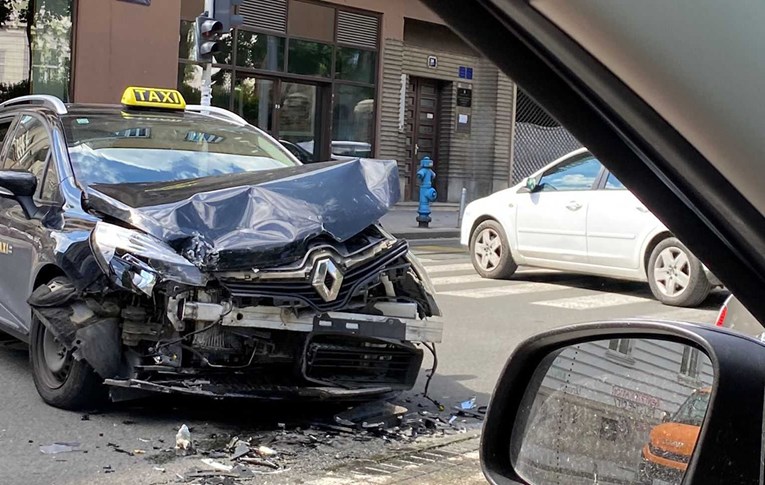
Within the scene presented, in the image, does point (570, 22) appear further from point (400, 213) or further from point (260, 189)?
point (400, 213)

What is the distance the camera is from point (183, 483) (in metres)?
4.40

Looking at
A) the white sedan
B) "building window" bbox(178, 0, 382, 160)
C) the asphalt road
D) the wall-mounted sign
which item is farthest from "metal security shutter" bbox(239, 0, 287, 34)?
the asphalt road

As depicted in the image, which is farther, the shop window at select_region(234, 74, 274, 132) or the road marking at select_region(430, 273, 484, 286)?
the shop window at select_region(234, 74, 274, 132)

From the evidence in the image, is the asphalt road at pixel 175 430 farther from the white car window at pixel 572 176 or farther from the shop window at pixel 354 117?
the shop window at pixel 354 117

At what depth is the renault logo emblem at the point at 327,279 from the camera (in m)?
4.89

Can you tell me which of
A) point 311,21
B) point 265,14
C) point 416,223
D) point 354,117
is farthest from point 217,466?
point 354,117

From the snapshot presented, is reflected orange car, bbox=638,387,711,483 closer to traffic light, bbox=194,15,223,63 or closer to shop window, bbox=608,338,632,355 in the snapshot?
shop window, bbox=608,338,632,355

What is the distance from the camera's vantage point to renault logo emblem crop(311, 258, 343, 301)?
4891mm

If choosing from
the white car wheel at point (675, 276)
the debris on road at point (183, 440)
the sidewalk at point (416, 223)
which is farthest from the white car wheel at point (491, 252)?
the debris on road at point (183, 440)

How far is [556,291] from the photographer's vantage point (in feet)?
37.2

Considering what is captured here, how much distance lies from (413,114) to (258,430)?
59.6 feet

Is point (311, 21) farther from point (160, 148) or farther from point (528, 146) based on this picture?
point (160, 148)

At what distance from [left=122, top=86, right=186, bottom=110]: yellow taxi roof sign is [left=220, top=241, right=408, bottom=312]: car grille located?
242cm

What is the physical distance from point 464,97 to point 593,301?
13846 millimetres
